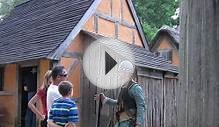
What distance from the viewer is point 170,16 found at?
31203mm

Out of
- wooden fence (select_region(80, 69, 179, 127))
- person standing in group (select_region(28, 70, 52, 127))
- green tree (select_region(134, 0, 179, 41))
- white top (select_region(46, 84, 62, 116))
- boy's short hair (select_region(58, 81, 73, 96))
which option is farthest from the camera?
green tree (select_region(134, 0, 179, 41))

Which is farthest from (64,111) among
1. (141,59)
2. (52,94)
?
(141,59)

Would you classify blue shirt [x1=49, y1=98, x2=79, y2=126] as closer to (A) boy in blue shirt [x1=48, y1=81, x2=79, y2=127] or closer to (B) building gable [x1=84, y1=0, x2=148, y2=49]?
(A) boy in blue shirt [x1=48, y1=81, x2=79, y2=127]

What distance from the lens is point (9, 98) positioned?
40.8 feet

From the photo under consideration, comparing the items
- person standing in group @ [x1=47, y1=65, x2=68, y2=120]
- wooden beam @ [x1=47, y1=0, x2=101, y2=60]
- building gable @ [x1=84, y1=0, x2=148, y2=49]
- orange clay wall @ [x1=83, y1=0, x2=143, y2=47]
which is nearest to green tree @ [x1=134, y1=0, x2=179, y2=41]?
building gable @ [x1=84, y1=0, x2=148, y2=49]

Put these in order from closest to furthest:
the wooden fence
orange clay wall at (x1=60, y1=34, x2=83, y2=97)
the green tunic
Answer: the green tunic
the wooden fence
orange clay wall at (x1=60, y1=34, x2=83, y2=97)

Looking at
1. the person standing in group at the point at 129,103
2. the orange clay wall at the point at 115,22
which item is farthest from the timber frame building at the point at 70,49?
the person standing in group at the point at 129,103

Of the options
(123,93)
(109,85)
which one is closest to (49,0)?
(109,85)

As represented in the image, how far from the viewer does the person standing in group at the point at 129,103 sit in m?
4.30
